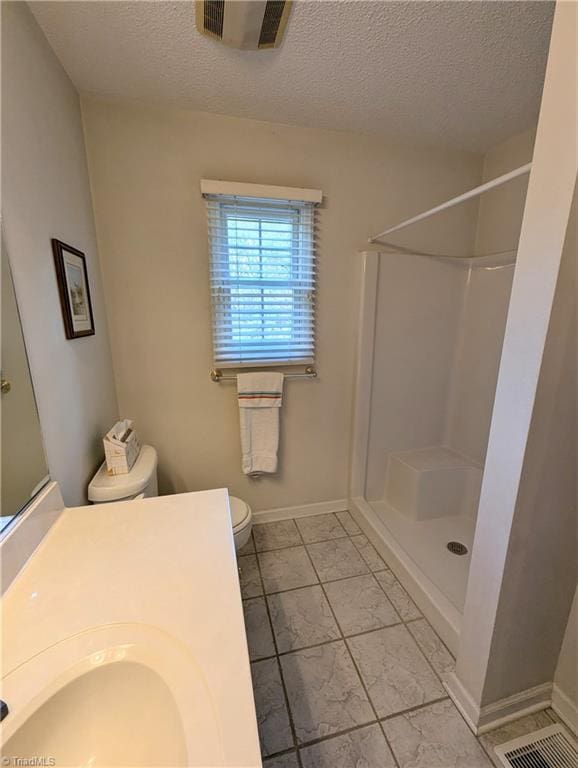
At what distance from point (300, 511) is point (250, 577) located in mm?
585

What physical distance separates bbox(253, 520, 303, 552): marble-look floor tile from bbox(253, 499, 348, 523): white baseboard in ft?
0.11

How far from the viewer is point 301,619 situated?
1.48 metres

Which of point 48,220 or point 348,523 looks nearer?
point 48,220

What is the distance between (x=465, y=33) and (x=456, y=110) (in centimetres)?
46

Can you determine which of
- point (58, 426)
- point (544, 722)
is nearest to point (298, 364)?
point (58, 426)

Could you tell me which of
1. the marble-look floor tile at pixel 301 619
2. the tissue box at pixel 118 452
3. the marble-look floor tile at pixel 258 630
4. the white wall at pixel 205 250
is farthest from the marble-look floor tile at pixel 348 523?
the tissue box at pixel 118 452

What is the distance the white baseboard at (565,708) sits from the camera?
1090 millimetres

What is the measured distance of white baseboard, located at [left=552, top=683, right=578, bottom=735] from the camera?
3.58ft

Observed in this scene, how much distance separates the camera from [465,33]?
44.3 inches

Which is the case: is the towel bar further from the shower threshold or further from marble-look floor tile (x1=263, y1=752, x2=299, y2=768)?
marble-look floor tile (x1=263, y1=752, x2=299, y2=768)

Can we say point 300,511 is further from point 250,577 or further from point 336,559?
point 250,577

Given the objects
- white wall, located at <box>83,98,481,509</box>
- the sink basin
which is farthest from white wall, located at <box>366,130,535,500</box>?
the sink basin

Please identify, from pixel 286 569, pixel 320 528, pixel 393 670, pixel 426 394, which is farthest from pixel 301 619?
pixel 426 394

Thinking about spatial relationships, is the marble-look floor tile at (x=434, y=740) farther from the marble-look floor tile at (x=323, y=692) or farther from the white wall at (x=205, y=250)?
the white wall at (x=205, y=250)
